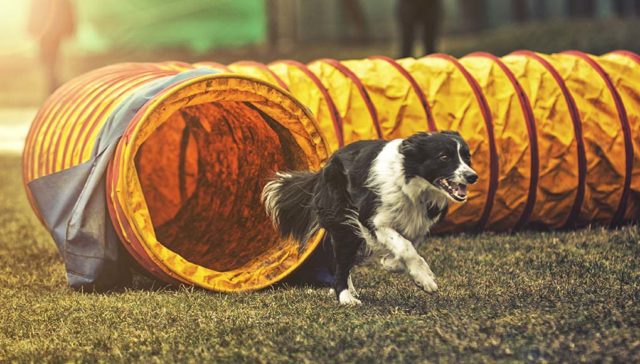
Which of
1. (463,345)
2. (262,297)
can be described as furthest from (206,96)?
(463,345)

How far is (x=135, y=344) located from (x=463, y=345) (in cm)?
135

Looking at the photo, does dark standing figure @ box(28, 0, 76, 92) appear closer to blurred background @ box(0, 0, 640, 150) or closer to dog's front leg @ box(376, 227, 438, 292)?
→ blurred background @ box(0, 0, 640, 150)

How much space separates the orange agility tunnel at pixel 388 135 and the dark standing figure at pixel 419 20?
769cm

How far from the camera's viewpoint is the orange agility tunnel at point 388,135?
20.5 feet

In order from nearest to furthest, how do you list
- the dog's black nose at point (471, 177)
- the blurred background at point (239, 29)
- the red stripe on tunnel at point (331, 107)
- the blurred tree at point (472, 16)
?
1. the dog's black nose at point (471, 177)
2. the red stripe on tunnel at point (331, 107)
3. the blurred background at point (239, 29)
4. the blurred tree at point (472, 16)

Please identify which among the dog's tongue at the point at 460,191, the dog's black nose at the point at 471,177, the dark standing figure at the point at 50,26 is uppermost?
the dog's black nose at the point at 471,177

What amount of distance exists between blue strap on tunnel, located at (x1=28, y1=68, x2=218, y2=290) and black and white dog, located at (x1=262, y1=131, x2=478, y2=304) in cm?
103

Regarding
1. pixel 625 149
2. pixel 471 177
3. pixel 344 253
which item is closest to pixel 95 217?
pixel 344 253

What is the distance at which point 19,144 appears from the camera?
15.0m

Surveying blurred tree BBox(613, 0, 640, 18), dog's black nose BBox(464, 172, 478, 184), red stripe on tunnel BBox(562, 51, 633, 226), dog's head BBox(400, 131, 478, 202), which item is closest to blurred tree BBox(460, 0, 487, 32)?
blurred tree BBox(613, 0, 640, 18)

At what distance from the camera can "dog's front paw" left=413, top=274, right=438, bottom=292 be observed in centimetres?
481

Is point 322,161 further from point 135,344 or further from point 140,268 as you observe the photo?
point 135,344

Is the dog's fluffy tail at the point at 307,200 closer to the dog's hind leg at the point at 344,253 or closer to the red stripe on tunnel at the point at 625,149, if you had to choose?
the dog's hind leg at the point at 344,253

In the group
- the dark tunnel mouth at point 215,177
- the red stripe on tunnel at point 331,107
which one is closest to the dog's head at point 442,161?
the dark tunnel mouth at point 215,177
